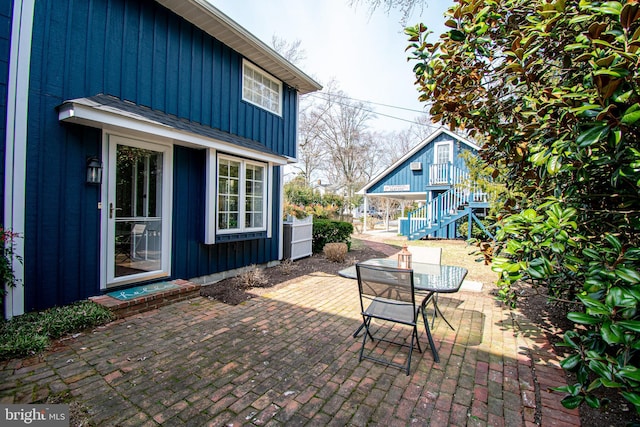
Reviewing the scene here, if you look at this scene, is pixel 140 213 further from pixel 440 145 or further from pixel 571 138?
pixel 440 145

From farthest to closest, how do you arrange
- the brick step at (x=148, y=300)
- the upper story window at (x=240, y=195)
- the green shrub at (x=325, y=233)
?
1. the green shrub at (x=325, y=233)
2. the upper story window at (x=240, y=195)
3. the brick step at (x=148, y=300)

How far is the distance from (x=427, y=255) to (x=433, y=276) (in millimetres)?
1445

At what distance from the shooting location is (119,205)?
206 inches

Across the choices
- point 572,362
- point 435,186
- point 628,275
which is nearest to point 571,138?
point 628,275

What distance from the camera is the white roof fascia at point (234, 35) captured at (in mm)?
5094

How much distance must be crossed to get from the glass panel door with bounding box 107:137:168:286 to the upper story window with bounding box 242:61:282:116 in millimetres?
2697

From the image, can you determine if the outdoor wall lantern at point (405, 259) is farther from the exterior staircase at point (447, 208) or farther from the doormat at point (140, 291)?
the exterior staircase at point (447, 208)

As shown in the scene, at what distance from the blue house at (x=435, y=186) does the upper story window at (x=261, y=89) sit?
26.4 ft

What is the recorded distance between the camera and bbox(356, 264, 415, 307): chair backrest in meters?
2.86

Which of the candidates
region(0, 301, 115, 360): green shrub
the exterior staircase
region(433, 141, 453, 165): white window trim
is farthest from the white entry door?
region(433, 141, 453, 165): white window trim

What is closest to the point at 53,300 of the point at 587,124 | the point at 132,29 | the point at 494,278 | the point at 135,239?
the point at 135,239

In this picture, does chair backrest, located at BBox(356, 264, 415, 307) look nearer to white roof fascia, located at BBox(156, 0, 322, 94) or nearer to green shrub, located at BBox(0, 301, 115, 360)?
green shrub, located at BBox(0, 301, 115, 360)

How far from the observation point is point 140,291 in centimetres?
446

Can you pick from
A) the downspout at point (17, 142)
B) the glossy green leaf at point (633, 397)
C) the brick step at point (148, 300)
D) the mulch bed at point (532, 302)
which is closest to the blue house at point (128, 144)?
the downspout at point (17, 142)
